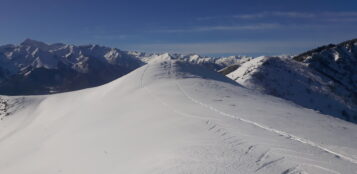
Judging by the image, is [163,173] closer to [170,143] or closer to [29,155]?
[170,143]

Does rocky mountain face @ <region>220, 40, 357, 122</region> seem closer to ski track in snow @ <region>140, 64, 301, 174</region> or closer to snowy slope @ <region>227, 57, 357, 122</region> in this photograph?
snowy slope @ <region>227, 57, 357, 122</region>

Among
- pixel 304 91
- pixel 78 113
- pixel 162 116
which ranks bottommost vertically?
pixel 304 91

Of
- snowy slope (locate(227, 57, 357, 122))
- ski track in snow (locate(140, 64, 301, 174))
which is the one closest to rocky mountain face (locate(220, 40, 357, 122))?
snowy slope (locate(227, 57, 357, 122))

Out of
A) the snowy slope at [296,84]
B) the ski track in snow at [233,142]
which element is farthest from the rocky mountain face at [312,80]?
the ski track in snow at [233,142]

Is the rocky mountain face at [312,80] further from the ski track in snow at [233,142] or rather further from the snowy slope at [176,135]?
the ski track in snow at [233,142]

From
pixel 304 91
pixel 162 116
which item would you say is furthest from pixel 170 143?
pixel 304 91

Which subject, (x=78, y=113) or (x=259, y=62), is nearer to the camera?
(x=78, y=113)

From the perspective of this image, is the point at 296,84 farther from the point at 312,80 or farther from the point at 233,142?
the point at 233,142
